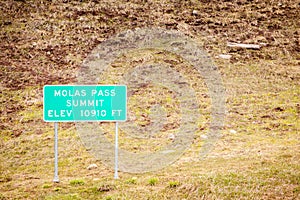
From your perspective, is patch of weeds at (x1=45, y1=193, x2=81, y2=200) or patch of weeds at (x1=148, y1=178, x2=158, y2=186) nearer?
patch of weeds at (x1=45, y1=193, x2=81, y2=200)

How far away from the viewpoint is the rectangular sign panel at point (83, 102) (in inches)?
340

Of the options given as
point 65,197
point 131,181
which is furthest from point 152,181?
point 65,197

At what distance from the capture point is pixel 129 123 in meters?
12.8

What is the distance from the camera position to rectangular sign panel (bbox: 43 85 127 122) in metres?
8.62

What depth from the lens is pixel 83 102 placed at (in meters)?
8.75

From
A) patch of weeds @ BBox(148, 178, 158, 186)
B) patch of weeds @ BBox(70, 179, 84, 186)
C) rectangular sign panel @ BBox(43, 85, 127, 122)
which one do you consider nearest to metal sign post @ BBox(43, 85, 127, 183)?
rectangular sign panel @ BBox(43, 85, 127, 122)

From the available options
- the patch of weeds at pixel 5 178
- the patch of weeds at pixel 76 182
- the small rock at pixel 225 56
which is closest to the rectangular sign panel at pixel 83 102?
the patch of weeds at pixel 76 182

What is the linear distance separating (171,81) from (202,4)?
8.09 meters

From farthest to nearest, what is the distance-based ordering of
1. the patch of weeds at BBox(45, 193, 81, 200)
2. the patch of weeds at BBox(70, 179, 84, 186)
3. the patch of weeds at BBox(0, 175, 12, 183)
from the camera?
the patch of weeds at BBox(0, 175, 12, 183) < the patch of weeds at BBox(70, 179, 84, 186) < the patch of weeds at BBox(45, 193, 81, 200)

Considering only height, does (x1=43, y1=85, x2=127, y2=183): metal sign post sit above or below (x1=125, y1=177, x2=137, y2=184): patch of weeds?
above

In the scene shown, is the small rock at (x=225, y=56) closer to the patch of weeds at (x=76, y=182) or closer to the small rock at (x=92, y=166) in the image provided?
the small rock at (x=92, y=166)

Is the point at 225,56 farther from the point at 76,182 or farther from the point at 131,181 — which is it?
the point at 76,182

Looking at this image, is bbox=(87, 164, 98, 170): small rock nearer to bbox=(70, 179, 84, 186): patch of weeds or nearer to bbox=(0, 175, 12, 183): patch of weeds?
bbox=(70, 179, 84, 186): patch of weeds

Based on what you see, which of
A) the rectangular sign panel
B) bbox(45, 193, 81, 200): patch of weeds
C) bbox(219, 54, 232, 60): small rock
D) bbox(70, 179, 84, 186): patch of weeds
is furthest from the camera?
bbox(219, 54, 232, 60): small rock
